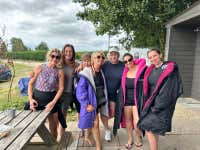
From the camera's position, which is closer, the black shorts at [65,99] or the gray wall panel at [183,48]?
the black shorts at [65,99]

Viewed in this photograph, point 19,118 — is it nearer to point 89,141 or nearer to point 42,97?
point 42,97

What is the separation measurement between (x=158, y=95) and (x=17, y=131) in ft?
5.80

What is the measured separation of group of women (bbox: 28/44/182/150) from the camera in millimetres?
3346

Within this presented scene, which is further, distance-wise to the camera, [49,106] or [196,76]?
[196,76]

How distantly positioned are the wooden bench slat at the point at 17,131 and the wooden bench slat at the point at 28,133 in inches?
1.7

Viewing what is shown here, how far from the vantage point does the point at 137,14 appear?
32.8ft

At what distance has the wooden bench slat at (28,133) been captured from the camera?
2.50 meters

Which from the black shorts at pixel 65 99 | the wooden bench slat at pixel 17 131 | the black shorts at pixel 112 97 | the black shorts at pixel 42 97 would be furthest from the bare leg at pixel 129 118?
the wooden bench slat at pixel 17 131

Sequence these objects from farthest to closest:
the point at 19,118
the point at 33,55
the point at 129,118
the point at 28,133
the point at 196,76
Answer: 1. the point at 33,55
2. the point at 196,76
3. the point at 129,118
4. the point at 19,118
5. the point at 28,133

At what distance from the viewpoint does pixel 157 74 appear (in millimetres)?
3396

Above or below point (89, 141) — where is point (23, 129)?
above

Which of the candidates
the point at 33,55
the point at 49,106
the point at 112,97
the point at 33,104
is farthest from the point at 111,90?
the point at 33,55

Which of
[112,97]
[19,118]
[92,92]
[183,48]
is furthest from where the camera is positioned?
[183,48]

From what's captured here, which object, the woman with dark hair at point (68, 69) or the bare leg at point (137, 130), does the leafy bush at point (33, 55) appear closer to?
the woman with dark hair at point (68, 69)
